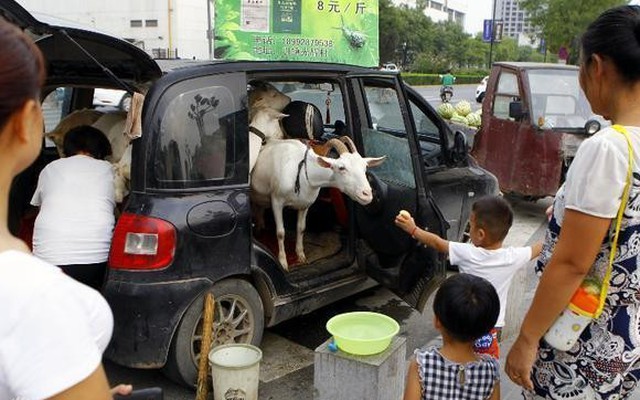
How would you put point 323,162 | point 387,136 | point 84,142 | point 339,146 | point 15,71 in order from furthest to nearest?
point 387,136 → point 339,146 → point 323,162 → point 84,142 → point 15,71

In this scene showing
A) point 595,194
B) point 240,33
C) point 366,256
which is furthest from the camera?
point 240,33

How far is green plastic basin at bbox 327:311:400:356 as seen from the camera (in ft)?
10.8

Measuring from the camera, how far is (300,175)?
480 centimetres

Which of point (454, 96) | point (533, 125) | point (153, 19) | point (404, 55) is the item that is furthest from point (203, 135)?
point (404, 55)

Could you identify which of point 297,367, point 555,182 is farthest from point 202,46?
point 297,367

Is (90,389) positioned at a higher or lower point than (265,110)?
lower

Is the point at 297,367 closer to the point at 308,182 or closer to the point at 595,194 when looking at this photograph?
the point at 308,182

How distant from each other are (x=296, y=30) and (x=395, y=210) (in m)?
7.79

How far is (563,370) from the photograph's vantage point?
2012 millimetres

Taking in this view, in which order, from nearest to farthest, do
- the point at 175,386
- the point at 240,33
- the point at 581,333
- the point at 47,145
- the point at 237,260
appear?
1. the point at 581,333
2. the point at 237,260
3. the point at 175,386
4. the point at 47,145
5. the point at 240,33

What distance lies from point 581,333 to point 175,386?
293cm

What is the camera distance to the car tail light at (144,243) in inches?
134

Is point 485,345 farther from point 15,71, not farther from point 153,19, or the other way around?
point 153,19

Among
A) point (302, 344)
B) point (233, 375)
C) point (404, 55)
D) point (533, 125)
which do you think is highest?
point (404, 55)
